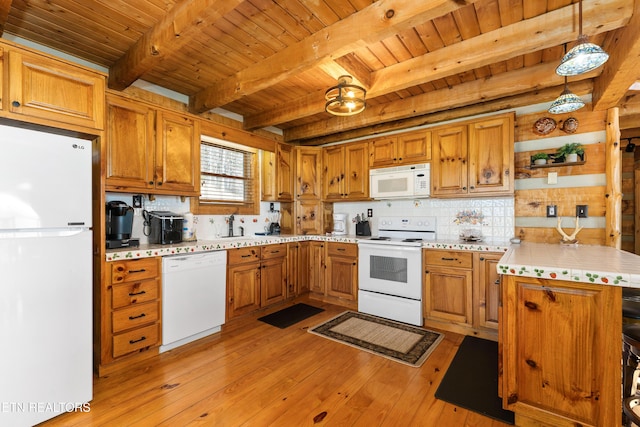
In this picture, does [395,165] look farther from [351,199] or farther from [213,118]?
[213,118]

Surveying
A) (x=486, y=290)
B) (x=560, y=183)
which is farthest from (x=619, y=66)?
(x=486, y=290)

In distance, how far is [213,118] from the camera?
3451mm

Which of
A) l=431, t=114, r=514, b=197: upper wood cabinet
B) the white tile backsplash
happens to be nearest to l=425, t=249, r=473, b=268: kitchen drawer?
the white tile backsplash

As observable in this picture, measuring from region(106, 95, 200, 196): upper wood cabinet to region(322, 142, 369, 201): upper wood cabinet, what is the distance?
1.82 m

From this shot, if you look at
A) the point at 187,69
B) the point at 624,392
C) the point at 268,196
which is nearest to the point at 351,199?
the point at 268,196

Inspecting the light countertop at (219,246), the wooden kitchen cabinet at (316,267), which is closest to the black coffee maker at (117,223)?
the light countertop at (219,246)

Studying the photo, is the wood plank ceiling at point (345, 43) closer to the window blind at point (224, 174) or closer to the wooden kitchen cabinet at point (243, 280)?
the window blind at point (224, 174)

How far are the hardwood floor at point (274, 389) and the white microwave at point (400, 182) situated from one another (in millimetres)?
1657

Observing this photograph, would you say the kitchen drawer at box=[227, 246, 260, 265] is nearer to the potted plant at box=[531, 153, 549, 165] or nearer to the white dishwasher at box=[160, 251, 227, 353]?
the white dishwasher at box=[160, 251, 227, 353]

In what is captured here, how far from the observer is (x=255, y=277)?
3.19 meters

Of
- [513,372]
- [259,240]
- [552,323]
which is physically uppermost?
[259,240]

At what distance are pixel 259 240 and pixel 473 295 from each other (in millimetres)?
2303

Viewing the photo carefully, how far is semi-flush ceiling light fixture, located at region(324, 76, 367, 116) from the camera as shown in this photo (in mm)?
2158

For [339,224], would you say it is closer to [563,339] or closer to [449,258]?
[449,258]
